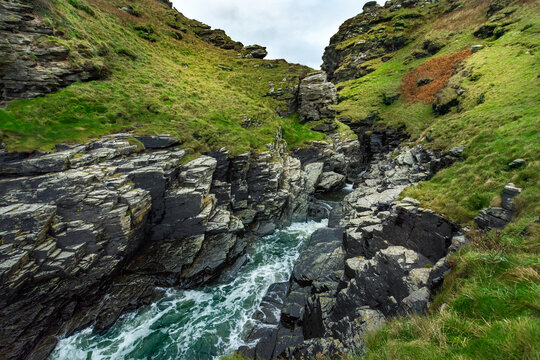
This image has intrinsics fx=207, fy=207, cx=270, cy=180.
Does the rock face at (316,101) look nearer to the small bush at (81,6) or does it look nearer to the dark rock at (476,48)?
the dark rock at (476,48)

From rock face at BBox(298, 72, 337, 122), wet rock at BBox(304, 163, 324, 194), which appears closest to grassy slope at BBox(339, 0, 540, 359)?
wet rock at BBox(304, 163, 324, 194)

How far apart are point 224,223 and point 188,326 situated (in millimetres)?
8828

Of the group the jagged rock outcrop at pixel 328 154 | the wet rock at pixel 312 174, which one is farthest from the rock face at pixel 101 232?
the jagged rock outcrop at pixel 328 154

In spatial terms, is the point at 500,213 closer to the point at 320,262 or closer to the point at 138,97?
the point at 320,262

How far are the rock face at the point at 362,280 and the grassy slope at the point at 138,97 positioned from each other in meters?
16.8

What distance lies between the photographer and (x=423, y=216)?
12.9 metres

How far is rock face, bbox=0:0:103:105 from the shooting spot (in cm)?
1805

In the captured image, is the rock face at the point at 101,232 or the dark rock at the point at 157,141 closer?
the rock face at the point at 101,232

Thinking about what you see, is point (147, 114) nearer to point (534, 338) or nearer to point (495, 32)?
point (534, 338)

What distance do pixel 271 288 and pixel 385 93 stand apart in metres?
64.3

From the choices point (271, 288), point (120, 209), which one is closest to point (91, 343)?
point (120, 209)

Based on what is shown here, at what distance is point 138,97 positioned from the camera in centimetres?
2670

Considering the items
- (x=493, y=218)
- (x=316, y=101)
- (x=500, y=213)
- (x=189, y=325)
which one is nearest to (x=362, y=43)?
(x=316, y=101)

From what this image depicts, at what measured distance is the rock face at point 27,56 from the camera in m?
18.0
